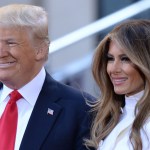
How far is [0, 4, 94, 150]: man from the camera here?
13.0 ft

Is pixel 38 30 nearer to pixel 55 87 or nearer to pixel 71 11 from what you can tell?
pixel 55 87

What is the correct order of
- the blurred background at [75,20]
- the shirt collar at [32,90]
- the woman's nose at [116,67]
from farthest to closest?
the blurred background at [75,20] → the shirt collar at [32,90] → the woman's nose at [116,67]

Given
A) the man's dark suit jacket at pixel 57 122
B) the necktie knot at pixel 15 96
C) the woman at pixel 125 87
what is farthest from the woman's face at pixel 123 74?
the necktie knot at pixel 15 96

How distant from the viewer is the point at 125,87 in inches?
150

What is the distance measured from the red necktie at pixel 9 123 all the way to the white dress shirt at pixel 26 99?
23 mm

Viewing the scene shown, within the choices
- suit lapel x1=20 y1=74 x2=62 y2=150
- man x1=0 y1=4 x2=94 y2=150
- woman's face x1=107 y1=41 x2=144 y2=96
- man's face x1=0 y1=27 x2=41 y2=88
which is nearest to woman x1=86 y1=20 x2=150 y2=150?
woman's face x1=107 y1=41 x2=144 y2=96

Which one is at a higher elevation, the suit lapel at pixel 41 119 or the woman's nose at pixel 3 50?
the woman's nose at pixel 3 50

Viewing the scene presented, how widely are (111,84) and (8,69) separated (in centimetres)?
59

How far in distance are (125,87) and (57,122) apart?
463 mm

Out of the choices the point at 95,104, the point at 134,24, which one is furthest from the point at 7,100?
the point at 134,24

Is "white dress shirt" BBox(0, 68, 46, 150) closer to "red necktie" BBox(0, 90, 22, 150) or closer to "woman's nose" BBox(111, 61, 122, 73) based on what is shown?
"red necktie" BBox(0, 90, 22, 150)

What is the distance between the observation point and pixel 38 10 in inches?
160

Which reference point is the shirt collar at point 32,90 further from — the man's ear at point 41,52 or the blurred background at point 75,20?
the blurred background at point 75,20

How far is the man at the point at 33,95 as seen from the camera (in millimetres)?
3964
